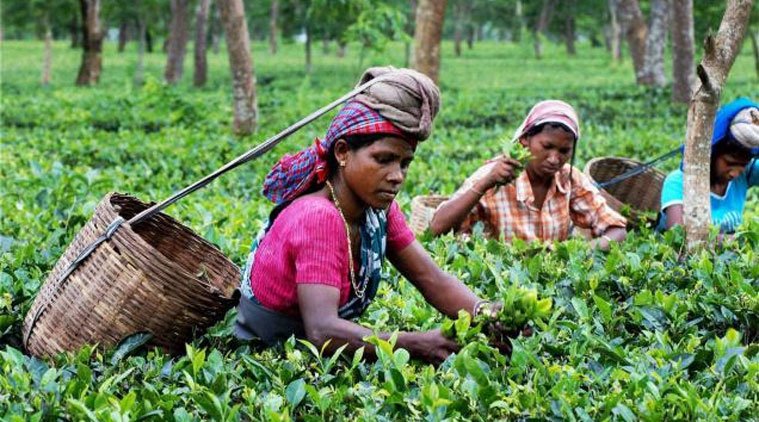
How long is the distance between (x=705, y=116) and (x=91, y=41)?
19.1m

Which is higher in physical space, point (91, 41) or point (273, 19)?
point (91, 41)

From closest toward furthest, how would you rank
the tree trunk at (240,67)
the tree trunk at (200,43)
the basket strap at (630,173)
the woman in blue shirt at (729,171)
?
1. the woman in blue shirt at (729,171)
2. the basket strap at (630,173)
3. the tree trunk at (240,67)
4. the tree trunk at (200,43)

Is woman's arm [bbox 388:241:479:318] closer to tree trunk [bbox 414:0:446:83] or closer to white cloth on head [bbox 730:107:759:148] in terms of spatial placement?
white cloth on head [bbox 730:107:759:148]

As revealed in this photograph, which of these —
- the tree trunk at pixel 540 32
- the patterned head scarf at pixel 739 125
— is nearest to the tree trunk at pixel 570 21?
the tree trunk at pixel 540 32

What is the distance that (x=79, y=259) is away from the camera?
3.23 m

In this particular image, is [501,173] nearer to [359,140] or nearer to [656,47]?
[359,140]

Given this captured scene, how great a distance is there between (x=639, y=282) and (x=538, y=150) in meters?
1.10

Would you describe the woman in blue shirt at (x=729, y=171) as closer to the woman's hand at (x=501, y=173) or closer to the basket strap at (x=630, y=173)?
the basket strap at (x=630, y=173)

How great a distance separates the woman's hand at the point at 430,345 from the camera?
2.88 meters

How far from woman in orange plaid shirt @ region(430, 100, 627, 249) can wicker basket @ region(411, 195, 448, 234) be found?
23cm

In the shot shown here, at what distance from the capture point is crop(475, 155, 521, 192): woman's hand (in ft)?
14.9

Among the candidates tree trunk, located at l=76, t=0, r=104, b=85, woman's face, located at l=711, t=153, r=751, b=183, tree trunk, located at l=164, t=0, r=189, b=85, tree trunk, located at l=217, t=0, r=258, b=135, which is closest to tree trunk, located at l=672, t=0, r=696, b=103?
tree trunk, located at l=217, t=0, r=258, b=135

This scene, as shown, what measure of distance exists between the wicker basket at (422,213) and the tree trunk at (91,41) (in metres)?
16.9

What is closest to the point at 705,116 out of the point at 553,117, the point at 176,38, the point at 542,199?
the point at 553,117
